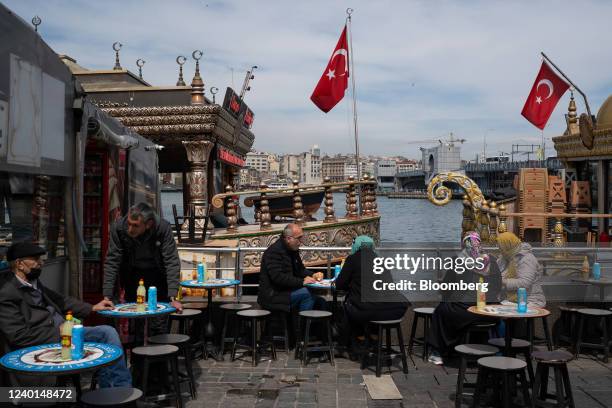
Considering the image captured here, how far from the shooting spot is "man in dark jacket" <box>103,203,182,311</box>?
6812 mm

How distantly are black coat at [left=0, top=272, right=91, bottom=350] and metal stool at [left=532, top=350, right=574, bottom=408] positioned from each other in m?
4.43

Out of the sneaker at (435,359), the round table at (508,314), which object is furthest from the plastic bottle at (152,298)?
the sneaker at (435,359)

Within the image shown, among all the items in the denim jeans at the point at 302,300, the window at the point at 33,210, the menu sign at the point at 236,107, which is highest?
the menu sign at the point at 236,107

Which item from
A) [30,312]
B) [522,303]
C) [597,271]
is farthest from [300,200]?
[30,312]

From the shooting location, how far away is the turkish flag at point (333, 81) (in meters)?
18.3

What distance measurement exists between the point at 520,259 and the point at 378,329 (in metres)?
1.96

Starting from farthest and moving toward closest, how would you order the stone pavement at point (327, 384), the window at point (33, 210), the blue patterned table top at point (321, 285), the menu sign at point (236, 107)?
1. the menu sign at point (236, 107)
2. the blue patterned table top at point (321, 285)
3. the stone pavement at point (327, 384)
4. the window at point (33, 210)

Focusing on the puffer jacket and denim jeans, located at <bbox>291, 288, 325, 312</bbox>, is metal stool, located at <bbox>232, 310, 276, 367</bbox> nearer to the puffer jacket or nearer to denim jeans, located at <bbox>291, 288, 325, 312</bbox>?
denim jeans, located at <bbox>291, 288, 325, 312</bbox>

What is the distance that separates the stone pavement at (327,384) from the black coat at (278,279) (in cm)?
80

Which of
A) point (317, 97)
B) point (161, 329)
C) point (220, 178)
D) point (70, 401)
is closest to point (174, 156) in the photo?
point (220, 178)

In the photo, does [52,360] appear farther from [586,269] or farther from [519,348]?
[586,269]

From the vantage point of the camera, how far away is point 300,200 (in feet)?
48.4

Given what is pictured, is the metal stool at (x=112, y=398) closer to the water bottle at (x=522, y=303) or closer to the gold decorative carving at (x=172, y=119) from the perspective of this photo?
the water bottle at (x=522, y=303)

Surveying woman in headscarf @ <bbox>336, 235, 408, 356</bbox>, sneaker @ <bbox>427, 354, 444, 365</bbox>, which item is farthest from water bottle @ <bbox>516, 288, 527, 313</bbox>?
sneaker @ <bbox>427, 354, 444, 365</bbox>
